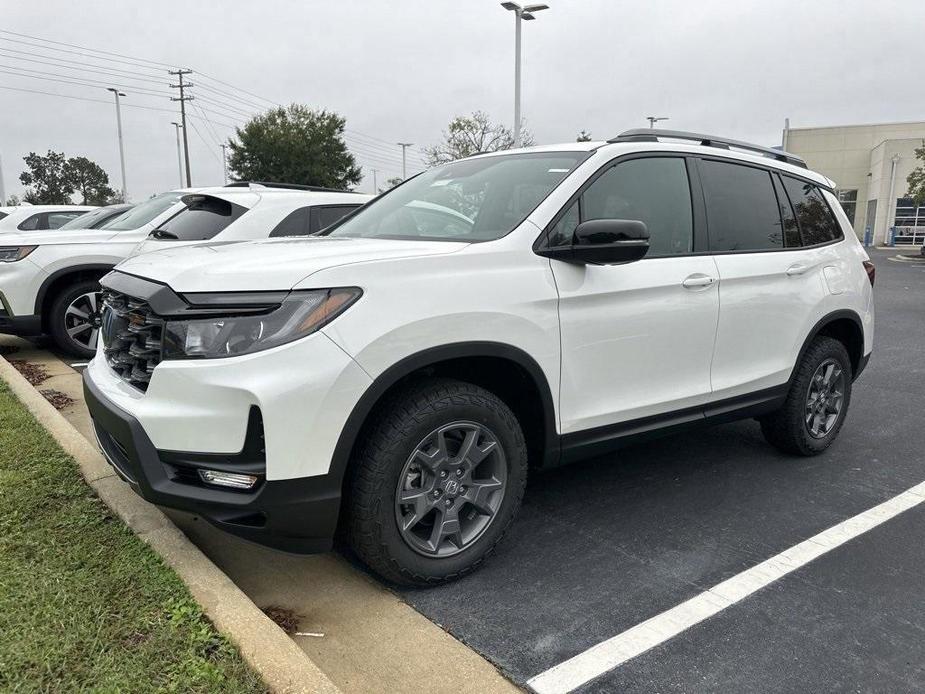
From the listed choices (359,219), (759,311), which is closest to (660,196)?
(759,311)

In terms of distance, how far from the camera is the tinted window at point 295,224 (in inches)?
251

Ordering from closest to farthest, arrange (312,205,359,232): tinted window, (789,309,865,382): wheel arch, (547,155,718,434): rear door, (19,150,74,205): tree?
(547,155,718,434): rear door < (789,309,865,382): wheel arch < (312,205,359,232): tinted window < (19,150,74,205): tree

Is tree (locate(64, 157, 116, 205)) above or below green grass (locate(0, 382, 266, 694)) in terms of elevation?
above

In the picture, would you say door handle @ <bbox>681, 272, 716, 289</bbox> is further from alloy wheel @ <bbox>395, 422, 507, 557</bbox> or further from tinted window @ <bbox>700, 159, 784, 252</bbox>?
alloy wheel @ <bbox>395, 422, 507, 557</bbox>

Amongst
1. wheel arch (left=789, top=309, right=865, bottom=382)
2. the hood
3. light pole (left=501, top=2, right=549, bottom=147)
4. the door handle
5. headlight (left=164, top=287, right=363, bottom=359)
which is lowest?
wheel arch (left=789, top=309, right=865, bottom=382)

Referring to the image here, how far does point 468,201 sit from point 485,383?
983 mm

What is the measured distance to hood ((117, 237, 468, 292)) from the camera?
2.42 m

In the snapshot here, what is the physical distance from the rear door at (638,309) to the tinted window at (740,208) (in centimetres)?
17

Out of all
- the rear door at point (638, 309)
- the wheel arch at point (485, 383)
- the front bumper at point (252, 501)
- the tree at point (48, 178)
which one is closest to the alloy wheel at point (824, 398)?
the rear door at point (638, 309)

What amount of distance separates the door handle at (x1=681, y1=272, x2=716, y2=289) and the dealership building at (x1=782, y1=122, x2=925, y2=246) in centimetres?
5041

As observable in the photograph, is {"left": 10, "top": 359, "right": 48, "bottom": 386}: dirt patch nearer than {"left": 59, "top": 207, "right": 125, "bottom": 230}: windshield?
Yes

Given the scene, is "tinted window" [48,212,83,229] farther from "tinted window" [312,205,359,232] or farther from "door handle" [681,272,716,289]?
"door handle" [681,272,716,289]

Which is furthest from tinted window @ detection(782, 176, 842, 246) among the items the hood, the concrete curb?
the concrete curb

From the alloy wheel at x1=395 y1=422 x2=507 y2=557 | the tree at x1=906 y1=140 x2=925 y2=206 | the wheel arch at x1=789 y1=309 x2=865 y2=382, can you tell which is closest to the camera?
the alloy wheel at x1=395 y1=422 x2=507 y2=557
